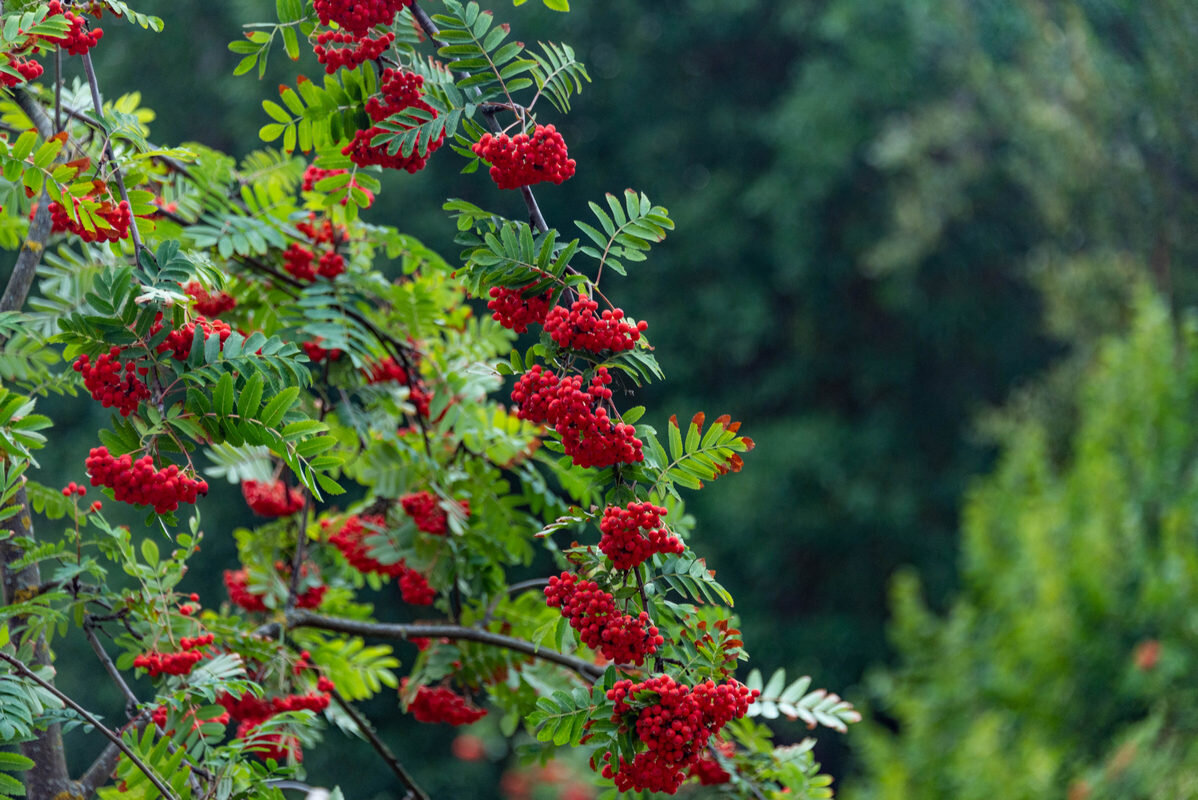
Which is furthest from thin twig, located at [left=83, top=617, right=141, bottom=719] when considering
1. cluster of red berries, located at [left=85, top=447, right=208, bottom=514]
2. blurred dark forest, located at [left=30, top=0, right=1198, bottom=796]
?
blurred dark forest, located at [left=30, top=0, right=1198, bottom=796]

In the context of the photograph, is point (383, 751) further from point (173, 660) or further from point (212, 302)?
point (212, 302)

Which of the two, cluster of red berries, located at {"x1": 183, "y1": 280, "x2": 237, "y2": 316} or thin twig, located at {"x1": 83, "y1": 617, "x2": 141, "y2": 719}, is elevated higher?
cluster of red berries, located at {"x1": 183, "y1": 280, "x2": 237, "y2": 316}

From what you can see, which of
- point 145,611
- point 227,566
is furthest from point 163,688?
point 227,566

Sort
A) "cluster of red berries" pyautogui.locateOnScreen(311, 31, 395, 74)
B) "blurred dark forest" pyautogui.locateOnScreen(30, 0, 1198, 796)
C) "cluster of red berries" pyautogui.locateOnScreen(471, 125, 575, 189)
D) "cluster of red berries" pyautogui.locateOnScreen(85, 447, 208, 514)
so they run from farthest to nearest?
"blurred dark forest" pyautogui.locateOnScreen(30, 0, 1198, 796) < "cluster of red berries" pyautogui.locateOnScreen(311, 31, 395, 74) < "cluster of red berries" pyautogui.locateOnScreen(471, 125, 575, 189) < "cluster of red berries" pyautogui.locateOnScreen(85, 447, 208, 514)

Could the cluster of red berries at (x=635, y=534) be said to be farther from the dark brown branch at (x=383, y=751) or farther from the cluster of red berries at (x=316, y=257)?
the cluster of red berries at (x=316, y=257)

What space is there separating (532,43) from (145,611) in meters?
6.14

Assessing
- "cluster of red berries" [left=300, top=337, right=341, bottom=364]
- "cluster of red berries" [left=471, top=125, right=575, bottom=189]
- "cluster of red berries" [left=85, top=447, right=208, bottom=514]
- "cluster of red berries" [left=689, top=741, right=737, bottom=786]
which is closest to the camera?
"cluster of red berries" [left=85, top=447, right=208, bottom=514]

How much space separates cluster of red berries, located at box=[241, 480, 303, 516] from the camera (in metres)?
1.59

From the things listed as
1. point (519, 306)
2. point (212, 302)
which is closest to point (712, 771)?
point (519, 306)

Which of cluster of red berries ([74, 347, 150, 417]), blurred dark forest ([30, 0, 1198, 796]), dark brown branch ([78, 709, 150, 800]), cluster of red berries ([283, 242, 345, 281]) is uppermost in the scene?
blurred dark forest ([30, 0, 1198, 796])

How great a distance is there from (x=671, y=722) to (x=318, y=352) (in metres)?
0.72

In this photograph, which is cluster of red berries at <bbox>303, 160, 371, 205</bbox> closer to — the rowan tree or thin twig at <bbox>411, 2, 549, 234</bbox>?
the rowan tree

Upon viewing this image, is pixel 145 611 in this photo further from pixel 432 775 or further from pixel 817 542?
pixel 817 542

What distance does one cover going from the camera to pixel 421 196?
708 centimetres
